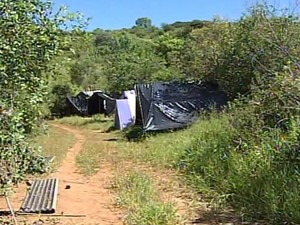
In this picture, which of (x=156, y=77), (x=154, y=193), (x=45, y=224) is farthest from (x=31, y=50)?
(x=156, y=77)

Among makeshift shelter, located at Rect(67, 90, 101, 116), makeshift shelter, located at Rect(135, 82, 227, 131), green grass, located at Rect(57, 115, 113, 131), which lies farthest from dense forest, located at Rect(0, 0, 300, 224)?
makeshift shelter, located at Rect(67, 90, 101, 116)

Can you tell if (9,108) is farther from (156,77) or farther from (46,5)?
(156,77)

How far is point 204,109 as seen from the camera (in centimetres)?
1697

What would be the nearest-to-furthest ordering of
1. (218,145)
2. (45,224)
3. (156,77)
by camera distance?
(45,224), (218,145), (156,77)

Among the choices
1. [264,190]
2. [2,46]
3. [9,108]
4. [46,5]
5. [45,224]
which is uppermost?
[46,5]

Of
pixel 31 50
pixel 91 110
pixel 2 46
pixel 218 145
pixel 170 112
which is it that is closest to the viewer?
pixel 2 46

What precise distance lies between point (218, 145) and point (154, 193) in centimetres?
196

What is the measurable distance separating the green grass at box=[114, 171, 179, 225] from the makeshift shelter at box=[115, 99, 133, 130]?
40.2ft

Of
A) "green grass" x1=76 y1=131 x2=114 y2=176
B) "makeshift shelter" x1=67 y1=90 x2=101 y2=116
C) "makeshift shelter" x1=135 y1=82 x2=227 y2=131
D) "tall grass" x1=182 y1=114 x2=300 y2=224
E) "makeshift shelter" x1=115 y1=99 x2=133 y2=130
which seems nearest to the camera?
"tall grass" x1=182 y1=114 x2=300 y2=224

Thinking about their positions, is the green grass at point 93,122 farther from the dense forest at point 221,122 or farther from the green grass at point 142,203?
the green grass at point 142,203

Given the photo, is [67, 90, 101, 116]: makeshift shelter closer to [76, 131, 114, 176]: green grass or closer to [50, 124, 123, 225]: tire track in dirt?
[76, 131, 114, 176]: green grass

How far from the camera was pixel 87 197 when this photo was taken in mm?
7785

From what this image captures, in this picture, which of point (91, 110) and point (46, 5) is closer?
point (46, 5)

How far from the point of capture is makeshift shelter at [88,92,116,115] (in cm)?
2960
